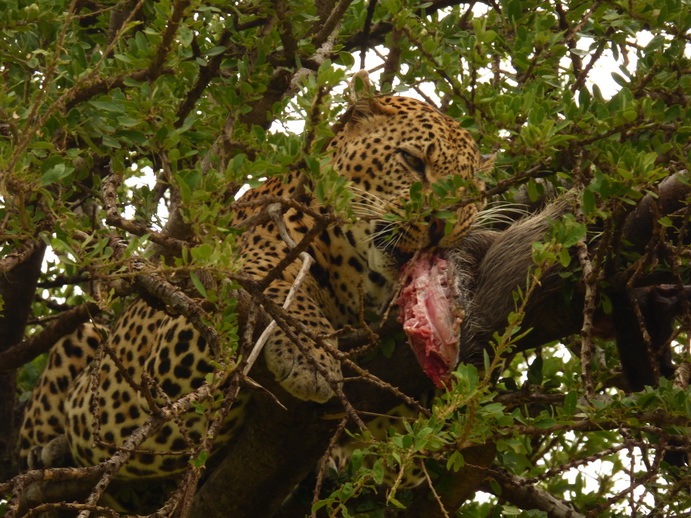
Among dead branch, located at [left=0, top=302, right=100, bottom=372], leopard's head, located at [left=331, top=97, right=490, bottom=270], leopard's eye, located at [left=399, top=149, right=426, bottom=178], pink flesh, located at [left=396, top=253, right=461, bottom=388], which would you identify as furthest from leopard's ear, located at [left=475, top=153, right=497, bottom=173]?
dead branch, located at [left=0, top=302, right=100, bottom=372]

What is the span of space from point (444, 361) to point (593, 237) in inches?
33.4

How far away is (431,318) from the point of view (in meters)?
4.70

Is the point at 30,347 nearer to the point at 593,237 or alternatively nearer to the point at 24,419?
the point at 24,419

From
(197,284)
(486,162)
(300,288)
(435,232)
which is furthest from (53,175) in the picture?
(486,162)

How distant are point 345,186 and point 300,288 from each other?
1.77 m

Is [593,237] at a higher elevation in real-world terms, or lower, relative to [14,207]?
higher

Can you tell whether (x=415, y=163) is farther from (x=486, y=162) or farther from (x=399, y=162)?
(x=486, y=162)

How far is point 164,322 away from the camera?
5391mm

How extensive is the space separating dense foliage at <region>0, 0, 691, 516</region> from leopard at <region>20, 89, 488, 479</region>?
35cm

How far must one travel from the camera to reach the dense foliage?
351 centimetres

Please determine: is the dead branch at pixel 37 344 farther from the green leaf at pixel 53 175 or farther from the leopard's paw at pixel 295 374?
the green leaf at pixel 53 175

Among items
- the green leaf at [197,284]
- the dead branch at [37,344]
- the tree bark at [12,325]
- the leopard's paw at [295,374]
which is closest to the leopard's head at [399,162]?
the leopard's paw at [295,374]

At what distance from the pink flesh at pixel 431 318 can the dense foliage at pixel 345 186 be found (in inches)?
10.7

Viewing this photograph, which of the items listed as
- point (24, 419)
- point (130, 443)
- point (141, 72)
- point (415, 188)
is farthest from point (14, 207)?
point (24, 419)
